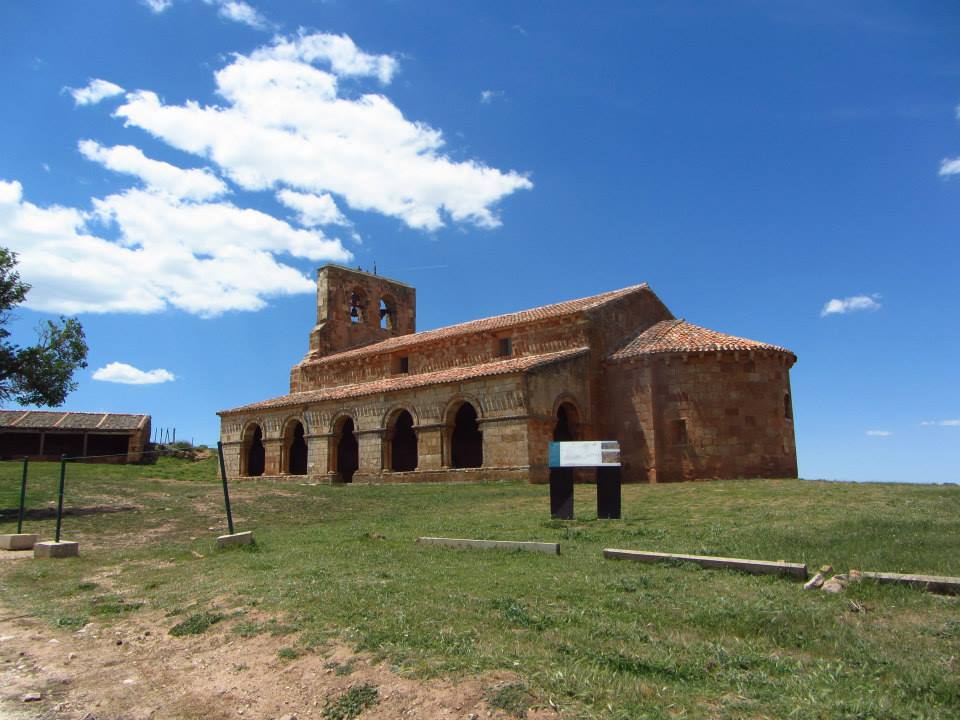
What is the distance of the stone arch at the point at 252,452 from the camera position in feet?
108

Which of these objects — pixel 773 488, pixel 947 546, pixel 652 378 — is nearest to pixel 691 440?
pixel 652 378

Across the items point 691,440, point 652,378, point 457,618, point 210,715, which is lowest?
point 210,715

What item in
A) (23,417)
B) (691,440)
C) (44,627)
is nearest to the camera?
(44,627)

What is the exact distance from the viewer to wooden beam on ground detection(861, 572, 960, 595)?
6.07 meters

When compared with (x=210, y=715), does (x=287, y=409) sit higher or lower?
higher

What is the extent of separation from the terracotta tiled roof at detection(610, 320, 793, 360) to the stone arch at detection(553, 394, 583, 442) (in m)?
2.32

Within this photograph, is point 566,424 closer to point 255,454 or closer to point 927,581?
point 255,454

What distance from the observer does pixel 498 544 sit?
9.47 meters

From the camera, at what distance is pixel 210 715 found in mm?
4766

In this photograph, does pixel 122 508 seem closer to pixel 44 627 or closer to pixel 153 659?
pixel 44 627

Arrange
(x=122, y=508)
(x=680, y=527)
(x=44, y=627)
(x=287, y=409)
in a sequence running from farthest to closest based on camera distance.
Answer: (x=287, y=409) → (x=122, y=508) → (x=680, y=527) → (x=44, y=627)

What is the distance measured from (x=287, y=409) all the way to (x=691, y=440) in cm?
1834

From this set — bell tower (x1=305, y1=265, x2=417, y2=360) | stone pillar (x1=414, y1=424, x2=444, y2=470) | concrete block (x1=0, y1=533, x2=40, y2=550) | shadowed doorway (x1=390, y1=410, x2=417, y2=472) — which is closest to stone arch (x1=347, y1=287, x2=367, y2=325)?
bell tower (x1=305, y1=265, x2=417, y2=360)

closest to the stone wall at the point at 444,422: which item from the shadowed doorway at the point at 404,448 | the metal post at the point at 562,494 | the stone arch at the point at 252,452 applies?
the stone arch at the point at 252,452
